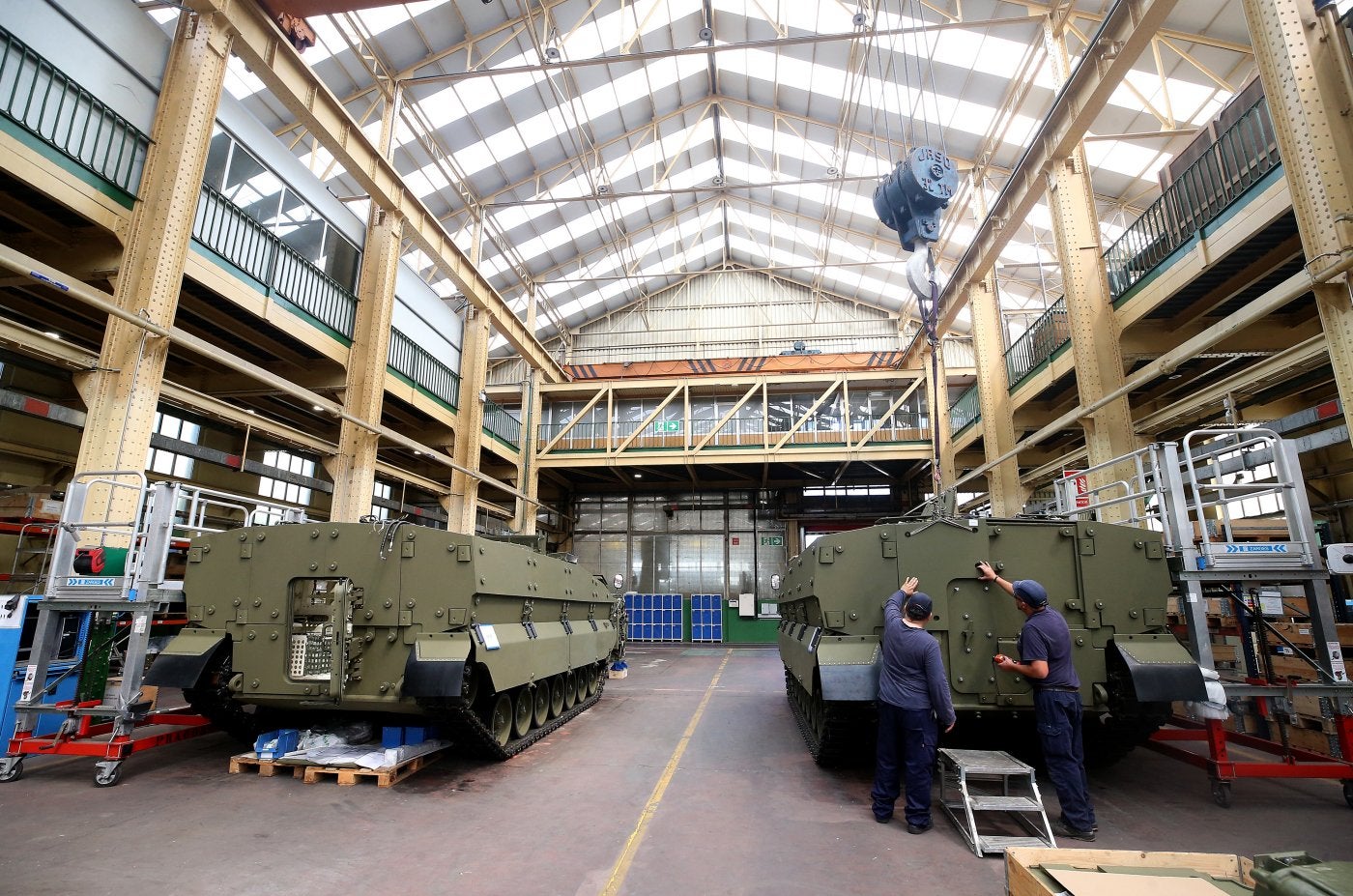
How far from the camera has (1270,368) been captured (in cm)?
768

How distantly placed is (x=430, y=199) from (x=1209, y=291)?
676 inches

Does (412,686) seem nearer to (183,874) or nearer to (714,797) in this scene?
(183,874)

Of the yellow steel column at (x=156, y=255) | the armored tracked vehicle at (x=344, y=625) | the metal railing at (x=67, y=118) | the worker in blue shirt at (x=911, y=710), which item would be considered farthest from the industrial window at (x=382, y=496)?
the worker in blue shirt at (x=911, y=710)

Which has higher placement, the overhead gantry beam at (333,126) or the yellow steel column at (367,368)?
the overhead gantry beam at (333,126)

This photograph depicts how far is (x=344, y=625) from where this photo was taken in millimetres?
5316

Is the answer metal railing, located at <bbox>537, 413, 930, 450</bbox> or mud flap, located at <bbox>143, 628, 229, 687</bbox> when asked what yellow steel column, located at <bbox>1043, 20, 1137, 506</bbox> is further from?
mud flap, located at <bbox>143, 628, 229, 687</bbox>

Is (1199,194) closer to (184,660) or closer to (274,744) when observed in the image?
(274,744)

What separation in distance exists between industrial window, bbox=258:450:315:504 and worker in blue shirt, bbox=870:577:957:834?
13.0 meters

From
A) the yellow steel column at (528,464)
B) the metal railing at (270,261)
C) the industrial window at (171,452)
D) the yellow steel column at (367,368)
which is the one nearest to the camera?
the metal railing at (270,261)

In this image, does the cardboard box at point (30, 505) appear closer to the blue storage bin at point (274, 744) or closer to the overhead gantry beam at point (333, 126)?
the blue storage bin at point (274, 744)

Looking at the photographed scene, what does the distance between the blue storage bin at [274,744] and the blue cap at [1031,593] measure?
5812 mm

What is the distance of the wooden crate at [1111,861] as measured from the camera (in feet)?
7.79

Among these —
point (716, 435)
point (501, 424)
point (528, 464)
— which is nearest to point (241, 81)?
point (501, 424)

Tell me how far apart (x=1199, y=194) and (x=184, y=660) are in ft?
42.7
